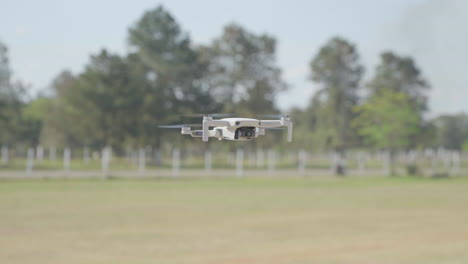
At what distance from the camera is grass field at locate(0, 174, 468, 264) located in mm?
59938

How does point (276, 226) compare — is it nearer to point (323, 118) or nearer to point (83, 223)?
point (83, 223)

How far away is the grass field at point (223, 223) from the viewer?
59.9 meters

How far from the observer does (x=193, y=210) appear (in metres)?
79.8

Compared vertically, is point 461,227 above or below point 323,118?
below

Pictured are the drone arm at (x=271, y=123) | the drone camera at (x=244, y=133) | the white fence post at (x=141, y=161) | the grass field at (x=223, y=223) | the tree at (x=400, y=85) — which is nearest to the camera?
the drone camera at (x=244, y=133)

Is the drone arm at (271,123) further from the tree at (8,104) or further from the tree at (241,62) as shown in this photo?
the tree at (8,104)

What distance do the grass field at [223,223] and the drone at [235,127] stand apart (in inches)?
1972

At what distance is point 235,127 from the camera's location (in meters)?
5.48

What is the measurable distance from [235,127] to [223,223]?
69.0 m

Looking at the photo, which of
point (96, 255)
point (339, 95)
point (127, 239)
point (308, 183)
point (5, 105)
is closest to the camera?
point (96, 255)

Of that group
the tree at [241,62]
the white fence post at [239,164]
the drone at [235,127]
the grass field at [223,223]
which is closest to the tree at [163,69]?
the tree at [241,62]

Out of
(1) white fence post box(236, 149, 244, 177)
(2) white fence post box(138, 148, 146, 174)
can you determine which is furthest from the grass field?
(1) white fence post box(236, 149, 244, 177)

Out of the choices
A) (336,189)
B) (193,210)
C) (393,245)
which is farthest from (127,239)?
(336,189)

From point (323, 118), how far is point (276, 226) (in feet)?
402
